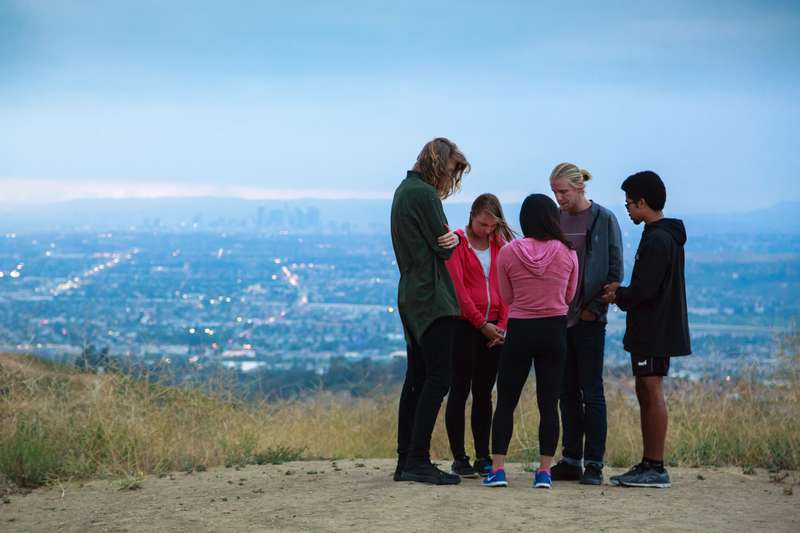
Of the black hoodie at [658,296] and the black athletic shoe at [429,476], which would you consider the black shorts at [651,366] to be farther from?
the black athletic shoe at [429,476]

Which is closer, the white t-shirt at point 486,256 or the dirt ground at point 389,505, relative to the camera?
the dirt ground at point 389,505

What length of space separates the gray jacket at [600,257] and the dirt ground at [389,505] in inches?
48.6

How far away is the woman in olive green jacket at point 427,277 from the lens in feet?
21.9

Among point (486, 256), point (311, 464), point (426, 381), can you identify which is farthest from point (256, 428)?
point (486, 256)

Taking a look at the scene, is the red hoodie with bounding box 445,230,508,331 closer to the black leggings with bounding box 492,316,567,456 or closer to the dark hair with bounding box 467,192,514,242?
the dark hair with bounding box 467,192,514,242

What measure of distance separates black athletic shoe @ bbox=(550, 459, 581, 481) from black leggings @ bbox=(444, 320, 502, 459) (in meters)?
0.48

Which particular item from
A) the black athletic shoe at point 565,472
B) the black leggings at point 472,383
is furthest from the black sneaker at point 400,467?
the black athletic shoe at point 565,472

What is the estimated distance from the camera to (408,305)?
267 inches

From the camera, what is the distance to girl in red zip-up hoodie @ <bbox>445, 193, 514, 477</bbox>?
694cm

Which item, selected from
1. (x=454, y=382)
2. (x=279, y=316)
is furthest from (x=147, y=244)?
(x=454, y=382)

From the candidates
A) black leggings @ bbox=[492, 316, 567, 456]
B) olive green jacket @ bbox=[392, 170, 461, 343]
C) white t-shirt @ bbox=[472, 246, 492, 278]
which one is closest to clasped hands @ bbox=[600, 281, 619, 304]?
black leggings @ bbox=[492, 316, 567, 456]

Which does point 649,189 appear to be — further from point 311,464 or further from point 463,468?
point 311,464

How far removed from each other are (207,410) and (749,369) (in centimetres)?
556

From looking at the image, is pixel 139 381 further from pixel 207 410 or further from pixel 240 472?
pixel 240 472
